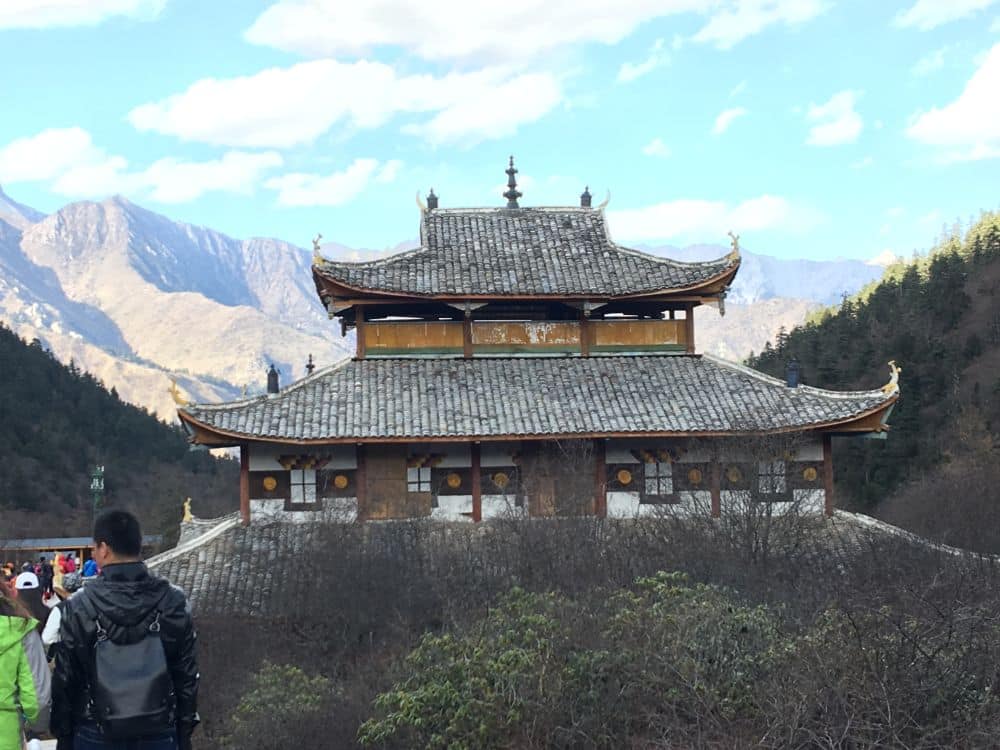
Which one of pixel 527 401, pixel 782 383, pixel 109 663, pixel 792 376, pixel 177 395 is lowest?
pixel 109 663

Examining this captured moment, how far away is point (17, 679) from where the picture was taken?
6523mm

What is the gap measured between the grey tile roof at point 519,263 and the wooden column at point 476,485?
2.98 meters

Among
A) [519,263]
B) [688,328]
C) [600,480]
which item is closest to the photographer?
[600,480]

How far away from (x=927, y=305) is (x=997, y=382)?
1887 cm

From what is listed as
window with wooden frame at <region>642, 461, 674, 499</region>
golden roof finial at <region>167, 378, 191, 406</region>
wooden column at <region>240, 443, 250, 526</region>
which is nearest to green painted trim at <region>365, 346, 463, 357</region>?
wooden column at <region>240, 443, 250, 526</region>

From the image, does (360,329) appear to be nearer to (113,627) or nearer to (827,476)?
(827,476)

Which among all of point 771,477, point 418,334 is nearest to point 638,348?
point 418,334

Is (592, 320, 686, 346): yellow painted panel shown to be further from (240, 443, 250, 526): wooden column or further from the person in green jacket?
the person in green jacket

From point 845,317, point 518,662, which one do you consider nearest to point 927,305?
point 845,317

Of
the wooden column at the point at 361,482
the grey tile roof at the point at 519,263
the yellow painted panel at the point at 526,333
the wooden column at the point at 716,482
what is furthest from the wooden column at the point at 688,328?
the wooden column at the point at 361,482

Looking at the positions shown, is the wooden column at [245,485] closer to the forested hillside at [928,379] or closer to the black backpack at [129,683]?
the forested hillside at [928,379]

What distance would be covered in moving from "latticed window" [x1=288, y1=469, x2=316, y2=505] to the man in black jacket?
592 inches

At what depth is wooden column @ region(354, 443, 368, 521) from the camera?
2150 centimetres

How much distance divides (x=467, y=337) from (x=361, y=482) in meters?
3.52
